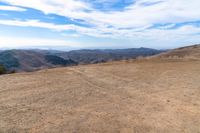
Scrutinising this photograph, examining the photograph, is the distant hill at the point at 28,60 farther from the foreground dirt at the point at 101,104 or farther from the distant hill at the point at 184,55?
the foreground dirt at the point at 101,104

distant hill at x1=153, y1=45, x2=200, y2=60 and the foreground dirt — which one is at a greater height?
distant hill at x1=153, y1=45, x2=200, y2=60

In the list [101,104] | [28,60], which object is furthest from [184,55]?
[28,60]

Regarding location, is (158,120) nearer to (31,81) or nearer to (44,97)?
(44,97)

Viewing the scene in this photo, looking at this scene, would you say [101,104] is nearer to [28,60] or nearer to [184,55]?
[184,55]

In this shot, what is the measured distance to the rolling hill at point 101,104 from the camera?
8.02 m

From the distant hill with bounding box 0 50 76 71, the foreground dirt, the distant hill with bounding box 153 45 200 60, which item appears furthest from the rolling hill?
the distant hill with bounding box 0 50 76 71

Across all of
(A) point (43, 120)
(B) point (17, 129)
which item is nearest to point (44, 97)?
(A) point (43, 120)

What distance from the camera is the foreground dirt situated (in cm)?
802

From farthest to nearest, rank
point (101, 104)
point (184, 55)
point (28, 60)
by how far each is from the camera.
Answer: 1. point (28, 60)
2. point (184, 55)
3. point (101, 104)

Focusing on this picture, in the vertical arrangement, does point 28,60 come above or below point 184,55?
below

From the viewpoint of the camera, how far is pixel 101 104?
1037 centimetres

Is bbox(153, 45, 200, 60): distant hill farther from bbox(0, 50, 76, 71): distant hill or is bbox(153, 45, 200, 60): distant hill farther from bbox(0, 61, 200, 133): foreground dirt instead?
bbox(0, 50, 76, 71): distant hill

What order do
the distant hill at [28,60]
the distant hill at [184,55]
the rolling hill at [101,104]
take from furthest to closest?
1. the distant hill at [28,60]
2. the distant hill at [184,55]
3. the rolling hill at [101,104]

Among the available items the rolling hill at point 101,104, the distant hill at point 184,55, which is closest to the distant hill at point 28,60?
the distant hill at point 184,55
